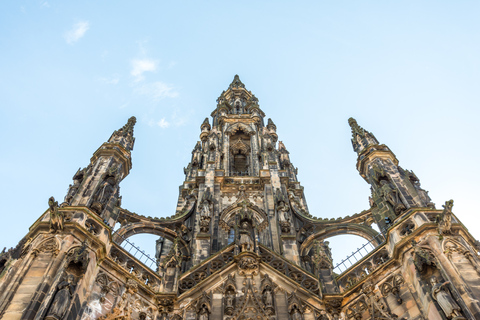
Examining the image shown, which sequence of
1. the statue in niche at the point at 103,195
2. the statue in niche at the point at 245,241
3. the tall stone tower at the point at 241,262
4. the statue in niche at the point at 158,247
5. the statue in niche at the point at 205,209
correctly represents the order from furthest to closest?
the statue in niche at the point at 158,247, the statue in niche at the point at 205,209, the statue in niche at the point at 245,241, the statue in niche at the point at 103,195, the tall stone tower at the point at 241,262

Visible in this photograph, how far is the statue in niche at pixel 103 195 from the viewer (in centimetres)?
1565

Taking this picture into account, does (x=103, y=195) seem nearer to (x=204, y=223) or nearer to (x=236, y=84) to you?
(x=204, y=223)

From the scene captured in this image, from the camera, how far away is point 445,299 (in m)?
11.2

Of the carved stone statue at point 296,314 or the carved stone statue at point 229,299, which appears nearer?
the carved stone statue at point 296,314

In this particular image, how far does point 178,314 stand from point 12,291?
192 inches

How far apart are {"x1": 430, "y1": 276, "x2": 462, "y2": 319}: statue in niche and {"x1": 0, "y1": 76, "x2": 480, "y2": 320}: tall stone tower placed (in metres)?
0.03

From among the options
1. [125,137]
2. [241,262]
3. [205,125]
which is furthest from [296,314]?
[205,125]

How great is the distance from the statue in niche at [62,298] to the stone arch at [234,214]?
9626 mm

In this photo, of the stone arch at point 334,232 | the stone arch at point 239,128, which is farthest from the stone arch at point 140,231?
the stone arch at point 239,128

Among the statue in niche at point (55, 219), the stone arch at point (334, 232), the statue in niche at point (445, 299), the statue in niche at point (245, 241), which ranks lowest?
the statue in niche at point (445, 299)

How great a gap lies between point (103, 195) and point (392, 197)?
10.4m

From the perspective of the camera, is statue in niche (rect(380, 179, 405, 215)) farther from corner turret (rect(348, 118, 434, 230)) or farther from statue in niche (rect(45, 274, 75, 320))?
statue in niche (rect(45, 274, 75, 320))

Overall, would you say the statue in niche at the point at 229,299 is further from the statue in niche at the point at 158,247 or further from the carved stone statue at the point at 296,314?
the statue in niche at the point at 158,247

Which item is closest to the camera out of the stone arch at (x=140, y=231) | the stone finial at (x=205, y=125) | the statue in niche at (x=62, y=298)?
the statue in niche at (x=62, y=298)
